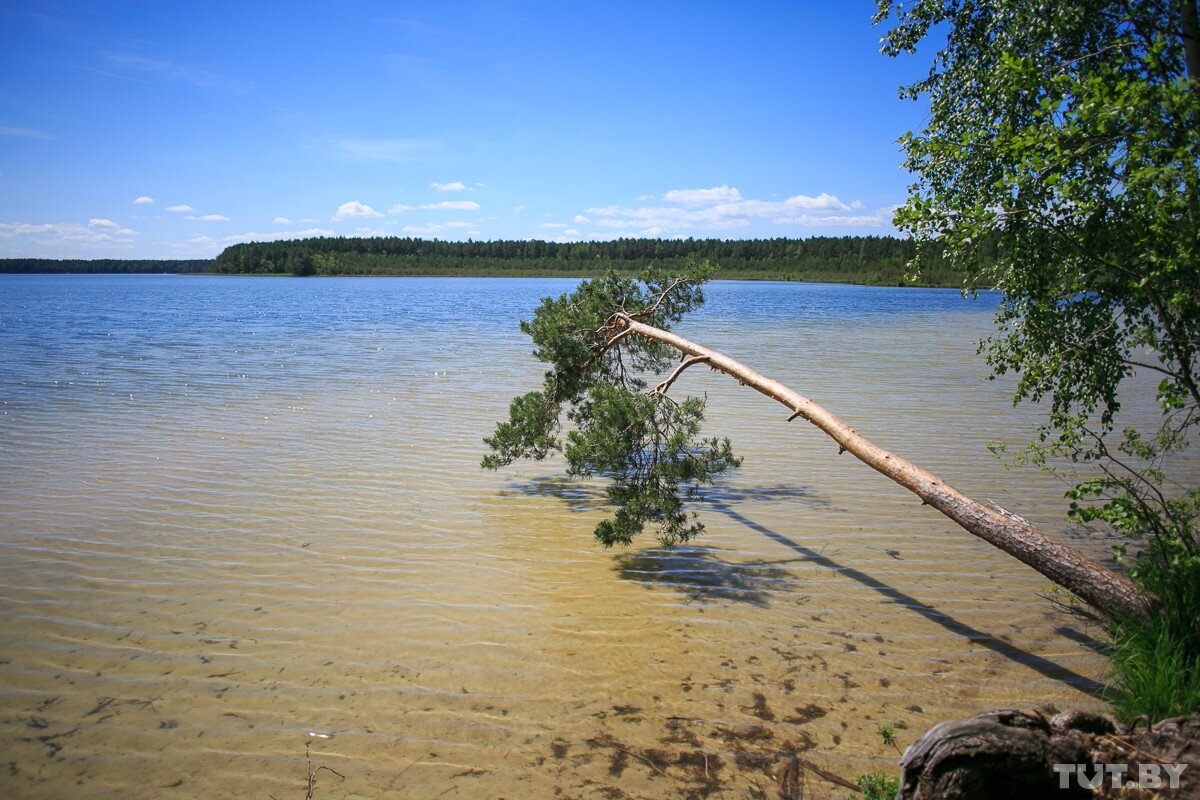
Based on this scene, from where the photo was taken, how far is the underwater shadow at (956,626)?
15.2 feet

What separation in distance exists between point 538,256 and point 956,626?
526 feet

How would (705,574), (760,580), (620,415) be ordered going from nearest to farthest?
(760,580) < (705,574) < (620,415)

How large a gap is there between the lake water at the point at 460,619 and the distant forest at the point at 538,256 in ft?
417

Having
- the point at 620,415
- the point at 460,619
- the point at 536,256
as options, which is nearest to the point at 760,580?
the point at 620,415

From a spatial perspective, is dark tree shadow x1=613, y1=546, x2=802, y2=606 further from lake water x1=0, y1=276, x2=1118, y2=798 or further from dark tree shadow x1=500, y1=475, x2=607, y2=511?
dark tree shadow x1=500, y1=475, x2=607, y2=511

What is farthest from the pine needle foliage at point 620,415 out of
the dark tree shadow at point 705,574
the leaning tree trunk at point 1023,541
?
the leaning tree trunk at point 1023,541

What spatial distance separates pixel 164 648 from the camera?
486 centimetres

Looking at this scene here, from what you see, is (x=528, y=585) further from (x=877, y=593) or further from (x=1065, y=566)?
(x=1065, y=566)

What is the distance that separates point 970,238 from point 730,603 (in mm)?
3350

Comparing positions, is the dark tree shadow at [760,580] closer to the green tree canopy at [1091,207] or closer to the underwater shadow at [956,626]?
the underwater shadow at [956,626]

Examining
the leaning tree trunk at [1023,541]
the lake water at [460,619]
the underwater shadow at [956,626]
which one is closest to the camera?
the lake water at [460,619]

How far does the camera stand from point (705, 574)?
20.9 ft

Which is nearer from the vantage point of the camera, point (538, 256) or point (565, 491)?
point (565, 491)

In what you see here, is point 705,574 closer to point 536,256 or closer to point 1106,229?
point 1106,229
